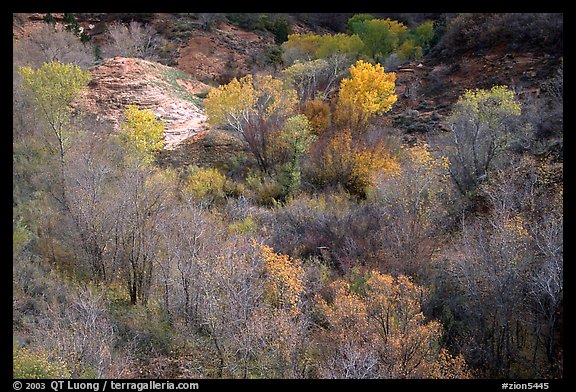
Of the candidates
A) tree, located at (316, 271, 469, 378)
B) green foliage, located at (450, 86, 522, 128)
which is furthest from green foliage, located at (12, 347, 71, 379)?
green foliage, located at (450, 86, 522, 128)

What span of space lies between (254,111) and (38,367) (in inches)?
687

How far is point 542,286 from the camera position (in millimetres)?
11438

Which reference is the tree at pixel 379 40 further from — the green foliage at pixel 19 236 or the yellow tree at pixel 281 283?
the green foliage at pixel 19 236

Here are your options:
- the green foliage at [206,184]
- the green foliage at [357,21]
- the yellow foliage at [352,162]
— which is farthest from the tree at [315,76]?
the green foliage at [357,21]

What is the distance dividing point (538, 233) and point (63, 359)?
1291 centimetres

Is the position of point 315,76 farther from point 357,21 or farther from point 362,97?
point 357,21

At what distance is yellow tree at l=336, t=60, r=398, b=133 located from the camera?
25.5 metres

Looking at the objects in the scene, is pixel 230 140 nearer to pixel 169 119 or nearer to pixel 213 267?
pixel 169 119

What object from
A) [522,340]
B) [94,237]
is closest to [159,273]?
[94,237]

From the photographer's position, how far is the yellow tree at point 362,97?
1003 inches

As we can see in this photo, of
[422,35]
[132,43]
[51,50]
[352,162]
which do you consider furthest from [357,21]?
[352,162]

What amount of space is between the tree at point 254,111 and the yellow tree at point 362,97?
9.91 feet

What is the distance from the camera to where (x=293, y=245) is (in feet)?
57.3

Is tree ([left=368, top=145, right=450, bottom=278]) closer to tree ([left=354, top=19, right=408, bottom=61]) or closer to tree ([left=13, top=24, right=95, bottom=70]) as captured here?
tree ([left=13, top=24, right=95, bottom=70])
